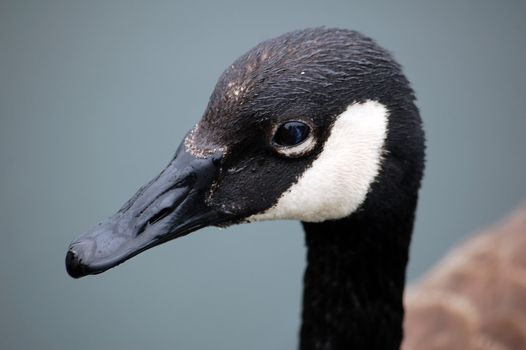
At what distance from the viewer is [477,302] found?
349 cm

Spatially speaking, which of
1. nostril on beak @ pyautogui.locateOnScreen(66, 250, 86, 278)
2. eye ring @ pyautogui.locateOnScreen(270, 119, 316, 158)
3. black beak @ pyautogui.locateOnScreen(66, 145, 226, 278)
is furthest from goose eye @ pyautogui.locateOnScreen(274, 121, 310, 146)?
nostril on beak @ pyautogui.locateOnScreen(66, 250, 86, 278)

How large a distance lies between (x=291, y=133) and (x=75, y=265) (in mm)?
811

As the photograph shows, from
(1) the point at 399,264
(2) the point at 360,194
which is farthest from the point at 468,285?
(2) the point at 360,194

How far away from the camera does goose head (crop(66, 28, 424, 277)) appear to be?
6.63 ft

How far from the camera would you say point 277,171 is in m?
2.16

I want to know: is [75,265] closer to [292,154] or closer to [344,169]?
[292,154]

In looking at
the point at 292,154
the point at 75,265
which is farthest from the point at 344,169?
the point at 75,265

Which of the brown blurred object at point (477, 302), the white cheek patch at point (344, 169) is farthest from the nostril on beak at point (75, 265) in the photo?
the brown blurred object at point (477, 302)

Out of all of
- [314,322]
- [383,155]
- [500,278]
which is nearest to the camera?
[383,155]

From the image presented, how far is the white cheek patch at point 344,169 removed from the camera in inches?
83.4

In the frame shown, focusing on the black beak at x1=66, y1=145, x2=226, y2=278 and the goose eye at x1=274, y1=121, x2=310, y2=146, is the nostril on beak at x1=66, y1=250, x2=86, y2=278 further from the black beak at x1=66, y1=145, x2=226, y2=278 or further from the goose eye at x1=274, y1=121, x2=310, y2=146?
the goose eye at x1=274, y1=121, x2=310, y2=146

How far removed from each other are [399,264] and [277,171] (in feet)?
2.40

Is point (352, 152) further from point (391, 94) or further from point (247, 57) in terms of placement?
point (247, 57)

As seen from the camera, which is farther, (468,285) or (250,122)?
(468,285)
